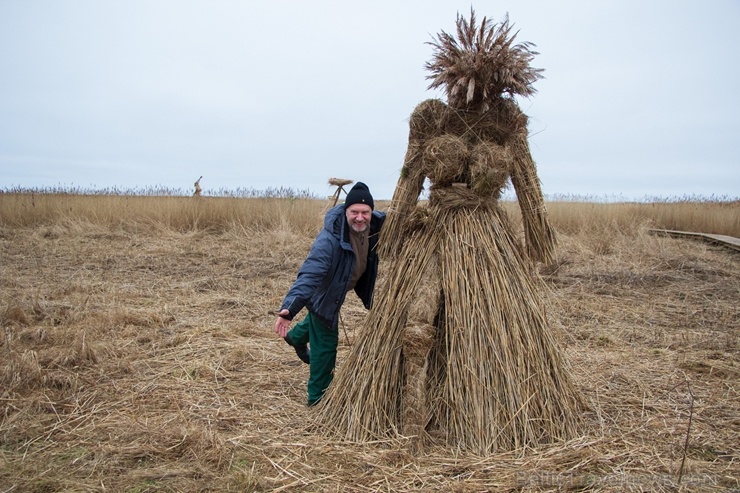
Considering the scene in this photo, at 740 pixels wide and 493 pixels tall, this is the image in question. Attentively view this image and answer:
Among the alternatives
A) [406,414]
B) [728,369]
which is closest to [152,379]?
[406,414]

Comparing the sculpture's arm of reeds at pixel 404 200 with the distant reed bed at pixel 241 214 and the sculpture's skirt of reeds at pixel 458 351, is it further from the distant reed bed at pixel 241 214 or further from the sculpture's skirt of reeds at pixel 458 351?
the distant reed bed at pixel 241 214

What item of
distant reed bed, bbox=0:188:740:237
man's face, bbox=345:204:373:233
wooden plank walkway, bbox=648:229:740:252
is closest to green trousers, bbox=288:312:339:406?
man's face, bbox=345:204:373:233

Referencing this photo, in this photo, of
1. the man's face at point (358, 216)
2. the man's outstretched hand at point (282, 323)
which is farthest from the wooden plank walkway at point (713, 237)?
the man's outstretched hand at point (282, 323)

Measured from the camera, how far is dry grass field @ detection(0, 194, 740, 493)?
265 centimetres

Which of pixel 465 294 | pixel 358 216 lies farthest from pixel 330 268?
pixel 465 294

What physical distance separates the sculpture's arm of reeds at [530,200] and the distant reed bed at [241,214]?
837 cm

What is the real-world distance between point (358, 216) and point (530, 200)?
101cm

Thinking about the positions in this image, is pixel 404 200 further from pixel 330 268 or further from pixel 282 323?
pixel 282 323

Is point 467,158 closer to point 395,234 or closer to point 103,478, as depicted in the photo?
point 395,234

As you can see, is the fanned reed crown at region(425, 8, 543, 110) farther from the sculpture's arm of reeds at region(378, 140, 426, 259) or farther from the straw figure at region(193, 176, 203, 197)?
the straw figure at region(193, 176, 203, 197)

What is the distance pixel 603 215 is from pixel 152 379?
38.4ft

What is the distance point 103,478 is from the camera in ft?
8.71

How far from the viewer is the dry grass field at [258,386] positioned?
2646 millimetres

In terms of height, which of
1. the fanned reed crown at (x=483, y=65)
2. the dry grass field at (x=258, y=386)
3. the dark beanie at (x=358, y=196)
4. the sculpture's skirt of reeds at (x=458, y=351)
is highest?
the fanned reed crown at (x=483, y=65)
